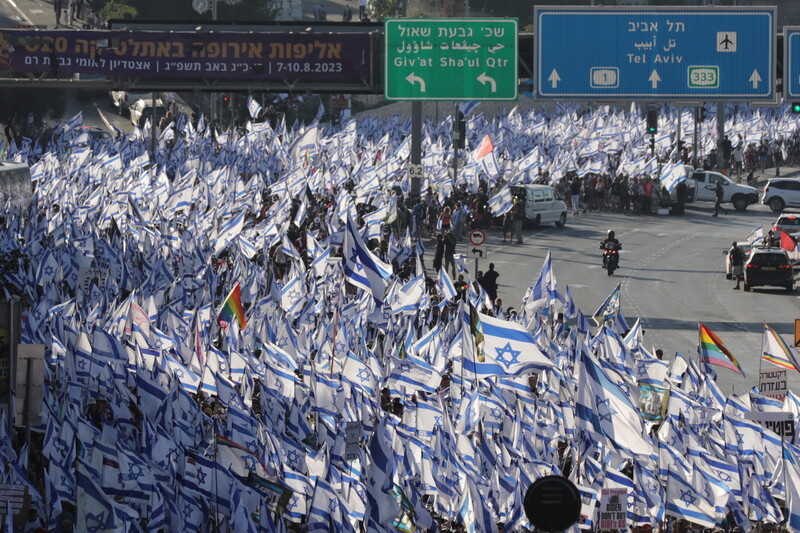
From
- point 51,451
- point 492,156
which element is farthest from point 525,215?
point 51,451

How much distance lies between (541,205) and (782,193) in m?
11.4

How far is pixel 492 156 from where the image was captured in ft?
154

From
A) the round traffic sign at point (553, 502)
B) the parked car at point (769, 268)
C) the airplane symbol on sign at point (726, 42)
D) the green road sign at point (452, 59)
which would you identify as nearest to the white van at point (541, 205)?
the parked car at point (769, 268)

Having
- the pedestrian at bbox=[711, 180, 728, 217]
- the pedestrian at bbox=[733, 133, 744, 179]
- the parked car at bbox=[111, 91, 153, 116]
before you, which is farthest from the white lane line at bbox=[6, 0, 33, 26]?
the pedestrian at bbox=[711, 180, 728, 217]

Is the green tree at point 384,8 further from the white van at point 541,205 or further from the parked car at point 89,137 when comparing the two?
the white van at point 541,205

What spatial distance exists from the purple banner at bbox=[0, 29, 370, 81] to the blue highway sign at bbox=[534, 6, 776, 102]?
18.3 feet

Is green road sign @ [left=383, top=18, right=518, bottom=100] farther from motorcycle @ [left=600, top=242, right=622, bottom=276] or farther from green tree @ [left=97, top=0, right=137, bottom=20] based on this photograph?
green tree @ [left=97, top=0, right=137, bottom=20]

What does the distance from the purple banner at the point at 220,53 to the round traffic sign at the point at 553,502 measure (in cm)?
2471

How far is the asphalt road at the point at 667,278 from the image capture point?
32.0 m

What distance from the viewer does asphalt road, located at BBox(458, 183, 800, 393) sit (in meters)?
32.0

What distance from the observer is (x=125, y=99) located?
66.4m

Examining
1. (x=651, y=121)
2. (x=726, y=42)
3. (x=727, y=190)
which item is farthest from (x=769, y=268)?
(x=727, y=190)

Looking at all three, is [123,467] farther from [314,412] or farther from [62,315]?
[62,315]

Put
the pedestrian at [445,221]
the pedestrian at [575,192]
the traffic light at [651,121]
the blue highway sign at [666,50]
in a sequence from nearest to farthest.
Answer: the blue highway sign at [666,50] → the pedestrian at [445,221] → the traffic light at [651,121] → the pedestrian at [575,192]
